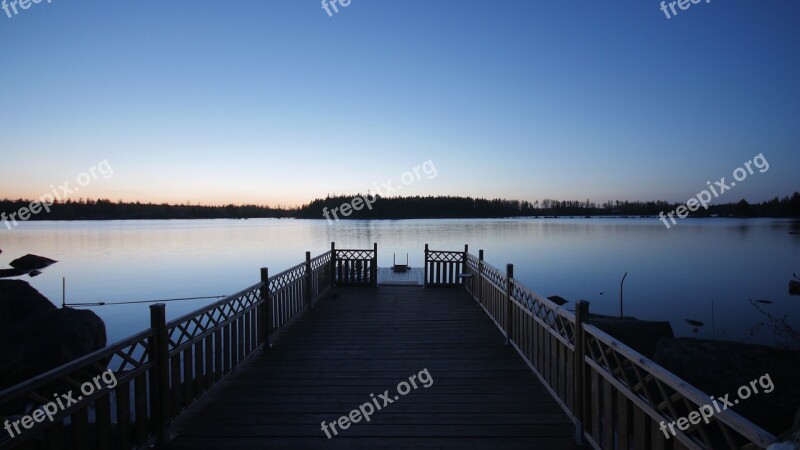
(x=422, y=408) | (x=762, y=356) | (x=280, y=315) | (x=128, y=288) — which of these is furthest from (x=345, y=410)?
(x=128, y=288)

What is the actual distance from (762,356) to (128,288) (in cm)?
3105

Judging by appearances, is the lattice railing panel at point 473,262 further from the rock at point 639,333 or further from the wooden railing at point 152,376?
the wooden railing at point 152,376

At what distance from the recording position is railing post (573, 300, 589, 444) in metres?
3.64

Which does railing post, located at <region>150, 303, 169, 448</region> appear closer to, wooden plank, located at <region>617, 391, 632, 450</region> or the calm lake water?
wooden plank, located at <region>617, 391, 632, 450</region>

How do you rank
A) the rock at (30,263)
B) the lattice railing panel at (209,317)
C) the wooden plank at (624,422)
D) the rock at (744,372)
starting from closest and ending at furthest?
the wooden plank at (624,422) → the lattice railing panel at (209,317) → the rock at (744,372) → the rock at (30,263)

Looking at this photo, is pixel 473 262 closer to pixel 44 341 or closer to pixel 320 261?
pixel 320 261

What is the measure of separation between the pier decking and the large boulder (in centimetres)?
697

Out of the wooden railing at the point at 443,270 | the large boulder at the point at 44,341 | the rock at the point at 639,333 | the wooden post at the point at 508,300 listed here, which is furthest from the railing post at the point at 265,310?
the rock at the point at 639,333

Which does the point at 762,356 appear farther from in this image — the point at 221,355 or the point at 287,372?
the point at 221,355

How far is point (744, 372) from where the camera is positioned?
21.2 ft

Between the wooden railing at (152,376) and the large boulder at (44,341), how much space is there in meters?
6.12

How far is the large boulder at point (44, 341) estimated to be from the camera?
29.8 feet

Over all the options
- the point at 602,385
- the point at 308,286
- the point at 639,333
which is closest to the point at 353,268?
the point at 308,286

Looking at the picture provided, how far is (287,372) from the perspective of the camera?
5438 mm
